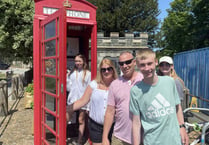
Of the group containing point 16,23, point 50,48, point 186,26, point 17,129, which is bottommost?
point 17,129

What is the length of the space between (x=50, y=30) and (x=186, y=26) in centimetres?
2141

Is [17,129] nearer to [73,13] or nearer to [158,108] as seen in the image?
[73,13]

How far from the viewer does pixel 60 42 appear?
264 centimetres

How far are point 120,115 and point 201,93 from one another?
6.91 meters

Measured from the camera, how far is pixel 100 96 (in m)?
2.67

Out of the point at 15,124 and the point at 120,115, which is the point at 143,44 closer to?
the point at 15,124

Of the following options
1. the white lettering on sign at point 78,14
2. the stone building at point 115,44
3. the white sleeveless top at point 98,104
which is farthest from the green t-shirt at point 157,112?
the stone building at point 115,44

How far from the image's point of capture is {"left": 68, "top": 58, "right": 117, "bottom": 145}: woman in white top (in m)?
2.66

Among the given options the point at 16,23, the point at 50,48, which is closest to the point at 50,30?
the point at 50,48

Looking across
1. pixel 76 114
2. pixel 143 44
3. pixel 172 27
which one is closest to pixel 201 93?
pixel 76 114

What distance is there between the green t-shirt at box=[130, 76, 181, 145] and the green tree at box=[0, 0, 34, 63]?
11.9m

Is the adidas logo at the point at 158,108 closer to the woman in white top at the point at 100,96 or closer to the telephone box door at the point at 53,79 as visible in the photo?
the woman in white top at the point at 100,96

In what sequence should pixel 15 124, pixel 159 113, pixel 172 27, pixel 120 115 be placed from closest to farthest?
pixel 159 113, pixel 120 115, pixel 15 124, pixel 172 27

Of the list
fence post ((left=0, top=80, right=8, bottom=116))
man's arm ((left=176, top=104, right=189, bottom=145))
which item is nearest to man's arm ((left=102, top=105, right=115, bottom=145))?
man's arm ((left=176, top=104, right=189, bottom=145))
